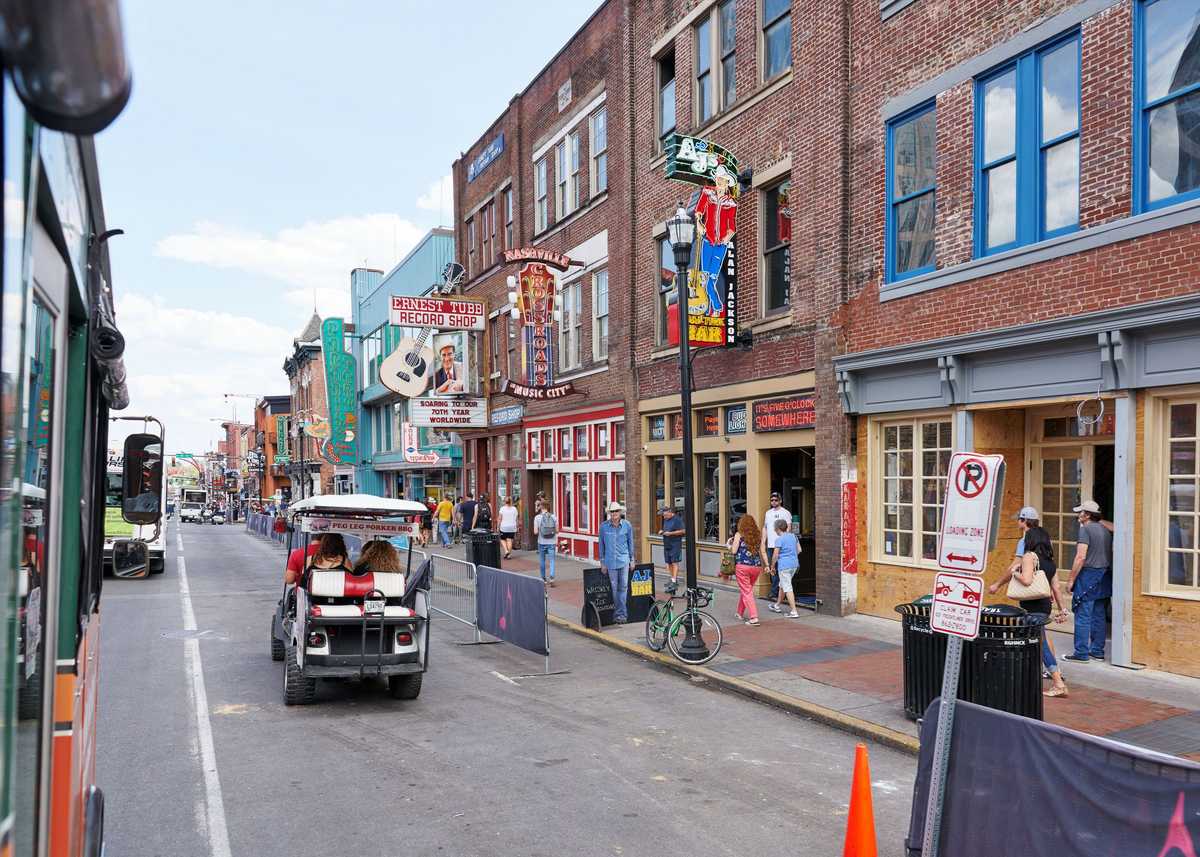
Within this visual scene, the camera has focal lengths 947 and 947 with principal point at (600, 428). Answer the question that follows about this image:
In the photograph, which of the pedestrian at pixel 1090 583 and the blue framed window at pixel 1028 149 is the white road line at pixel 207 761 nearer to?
the pedestrian at pixel 1090 583

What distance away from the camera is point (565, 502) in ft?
85.6

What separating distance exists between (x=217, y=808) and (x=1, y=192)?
6579 mm

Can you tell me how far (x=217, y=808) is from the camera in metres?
7.00

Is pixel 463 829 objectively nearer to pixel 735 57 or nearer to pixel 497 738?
Answer: pixel 497 738

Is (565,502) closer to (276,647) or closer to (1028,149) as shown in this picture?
(276,647)

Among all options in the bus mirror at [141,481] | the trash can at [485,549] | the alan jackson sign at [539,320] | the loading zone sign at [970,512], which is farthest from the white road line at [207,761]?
the alan jackson sign at [539,320]

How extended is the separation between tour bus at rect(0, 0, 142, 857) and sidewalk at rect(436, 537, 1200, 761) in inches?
291

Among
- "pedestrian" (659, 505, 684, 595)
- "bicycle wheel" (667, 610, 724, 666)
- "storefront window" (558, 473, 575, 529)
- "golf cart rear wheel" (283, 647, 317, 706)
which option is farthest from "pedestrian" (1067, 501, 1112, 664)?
"storefront window" (558, 473, 575, 529)

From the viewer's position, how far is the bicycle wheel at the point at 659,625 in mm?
12930

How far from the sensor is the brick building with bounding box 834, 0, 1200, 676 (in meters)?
10.5

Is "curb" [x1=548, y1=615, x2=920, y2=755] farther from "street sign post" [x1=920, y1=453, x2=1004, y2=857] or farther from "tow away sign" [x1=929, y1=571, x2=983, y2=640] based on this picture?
"tow away sign" [x1=929, y1=571, x2=983, y2=640]

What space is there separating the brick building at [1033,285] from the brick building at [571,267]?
27.4ft

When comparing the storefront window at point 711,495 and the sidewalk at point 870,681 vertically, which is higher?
the storefront window at point 711,495

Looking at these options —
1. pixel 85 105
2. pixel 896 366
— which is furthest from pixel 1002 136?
pixel 85 105
